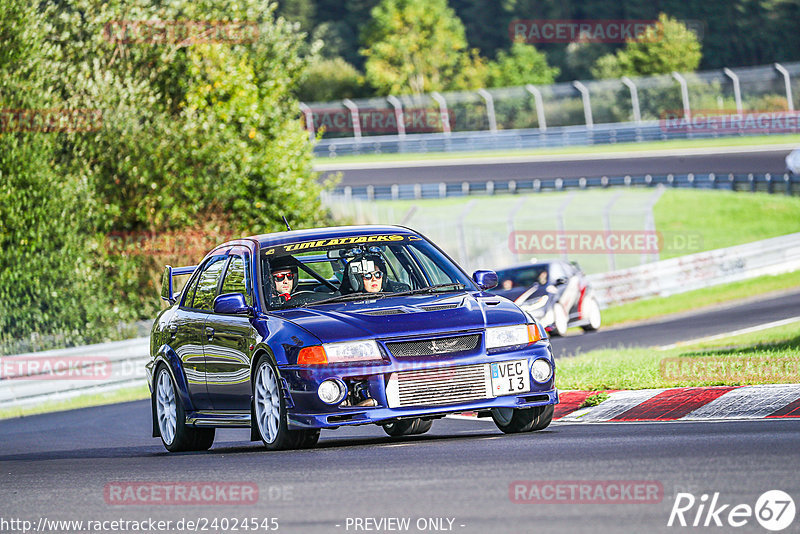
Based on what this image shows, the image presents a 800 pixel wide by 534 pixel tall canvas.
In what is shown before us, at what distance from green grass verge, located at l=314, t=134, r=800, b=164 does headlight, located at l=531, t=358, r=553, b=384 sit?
143 ft

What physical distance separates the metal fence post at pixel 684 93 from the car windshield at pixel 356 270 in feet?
137

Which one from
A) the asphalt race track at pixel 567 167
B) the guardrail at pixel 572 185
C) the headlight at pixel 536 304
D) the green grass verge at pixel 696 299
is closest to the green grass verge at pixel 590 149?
the asphalt race track at pixel 567 167

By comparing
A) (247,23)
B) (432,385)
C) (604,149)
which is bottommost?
(604,149)

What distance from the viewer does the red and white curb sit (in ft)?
32.1

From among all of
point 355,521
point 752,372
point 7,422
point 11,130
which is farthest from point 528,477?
point 11,130

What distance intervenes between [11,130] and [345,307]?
697 inches

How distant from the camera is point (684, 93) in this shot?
51906 millimetres

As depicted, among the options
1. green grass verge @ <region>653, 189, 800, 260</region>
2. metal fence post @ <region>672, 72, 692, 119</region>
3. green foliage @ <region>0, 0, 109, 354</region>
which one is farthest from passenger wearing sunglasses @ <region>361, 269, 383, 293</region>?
metal fence post @ <region>672, 72, 692, 119</region>

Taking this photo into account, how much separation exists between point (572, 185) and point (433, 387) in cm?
3740

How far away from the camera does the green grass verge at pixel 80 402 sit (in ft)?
63.3

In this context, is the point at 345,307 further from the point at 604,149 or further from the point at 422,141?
the point at 422,141

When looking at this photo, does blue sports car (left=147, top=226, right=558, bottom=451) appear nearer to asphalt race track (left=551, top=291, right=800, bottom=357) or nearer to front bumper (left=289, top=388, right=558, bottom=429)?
front bumper (left=289, top=388, right=558, bottom=429)

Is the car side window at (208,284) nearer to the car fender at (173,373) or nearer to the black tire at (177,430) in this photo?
the car fender at (173,373)

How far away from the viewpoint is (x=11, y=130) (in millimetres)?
25312
